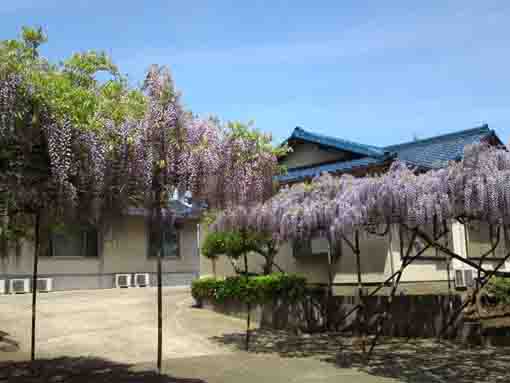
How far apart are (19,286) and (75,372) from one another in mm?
11457

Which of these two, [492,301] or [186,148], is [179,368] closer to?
[186,148]

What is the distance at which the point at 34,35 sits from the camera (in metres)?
6.46

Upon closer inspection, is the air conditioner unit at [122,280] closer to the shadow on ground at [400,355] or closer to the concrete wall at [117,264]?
the concrete wall at [117,264]

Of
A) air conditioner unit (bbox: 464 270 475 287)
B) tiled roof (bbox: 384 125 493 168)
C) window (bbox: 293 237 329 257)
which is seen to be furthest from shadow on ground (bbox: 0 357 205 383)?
tiled roof (bbox: 384 125 493 168)

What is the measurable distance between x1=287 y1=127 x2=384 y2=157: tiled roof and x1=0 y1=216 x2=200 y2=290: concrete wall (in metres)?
6.60

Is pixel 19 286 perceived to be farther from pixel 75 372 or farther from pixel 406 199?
pixel 406 199

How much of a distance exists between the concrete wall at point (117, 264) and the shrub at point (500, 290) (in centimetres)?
1145

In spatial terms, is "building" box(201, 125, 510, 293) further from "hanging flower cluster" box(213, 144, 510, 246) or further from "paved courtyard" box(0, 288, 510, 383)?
"hanging flower cluster" box(213, 144, 510, 246)

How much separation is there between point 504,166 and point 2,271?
52.9 ft

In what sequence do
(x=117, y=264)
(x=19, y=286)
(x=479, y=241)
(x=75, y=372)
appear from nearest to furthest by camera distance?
1. (x=75, y=372)
2. (x=479, y=241)
3. (x=19, y=286)
4. (x=117, y=264)

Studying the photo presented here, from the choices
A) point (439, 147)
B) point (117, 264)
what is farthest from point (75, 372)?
point (439, 147)

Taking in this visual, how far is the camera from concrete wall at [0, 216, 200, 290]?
63.3 feet

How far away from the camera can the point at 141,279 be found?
21.8 metres

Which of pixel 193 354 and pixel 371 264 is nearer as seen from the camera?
pixel 193 354
